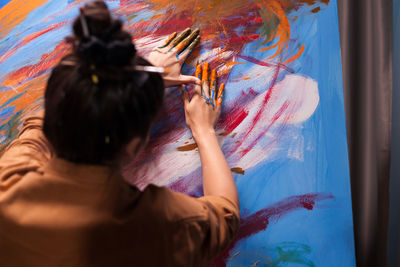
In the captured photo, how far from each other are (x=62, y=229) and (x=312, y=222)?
2.40ft

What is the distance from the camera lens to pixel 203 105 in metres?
0.97

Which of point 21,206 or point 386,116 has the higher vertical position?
point 21,206

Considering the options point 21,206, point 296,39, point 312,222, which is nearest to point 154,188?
point 21,206

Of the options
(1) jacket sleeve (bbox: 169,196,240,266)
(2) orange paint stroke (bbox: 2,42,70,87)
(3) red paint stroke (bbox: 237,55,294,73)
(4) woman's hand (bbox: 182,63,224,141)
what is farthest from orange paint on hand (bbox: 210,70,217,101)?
(2) orange paint stroke (bbox: 2,42,70,87)

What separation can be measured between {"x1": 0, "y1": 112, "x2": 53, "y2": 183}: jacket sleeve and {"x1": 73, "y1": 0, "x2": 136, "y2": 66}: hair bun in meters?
0.35

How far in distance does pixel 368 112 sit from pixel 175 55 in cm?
71

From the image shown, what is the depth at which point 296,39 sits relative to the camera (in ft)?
3.14

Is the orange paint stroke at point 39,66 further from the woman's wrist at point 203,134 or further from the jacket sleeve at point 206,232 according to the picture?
the jacket sleeve at point 206,232

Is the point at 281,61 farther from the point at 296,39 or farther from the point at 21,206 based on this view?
the point at 21,206

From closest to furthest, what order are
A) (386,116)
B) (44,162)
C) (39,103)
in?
1. (44,162)
2. (386,116)
3. (39,103)

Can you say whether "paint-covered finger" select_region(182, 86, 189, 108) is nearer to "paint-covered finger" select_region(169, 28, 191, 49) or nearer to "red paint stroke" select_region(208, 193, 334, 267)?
"paint-covered finger" select_region(169, 28, 191, 49)

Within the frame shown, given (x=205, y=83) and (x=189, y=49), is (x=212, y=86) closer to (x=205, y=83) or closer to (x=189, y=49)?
(x=205, y=83)

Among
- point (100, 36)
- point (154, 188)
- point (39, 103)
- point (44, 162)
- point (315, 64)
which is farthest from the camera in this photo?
point (39, 103)

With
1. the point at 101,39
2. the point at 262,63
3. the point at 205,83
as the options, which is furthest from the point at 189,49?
the point at 101,39
